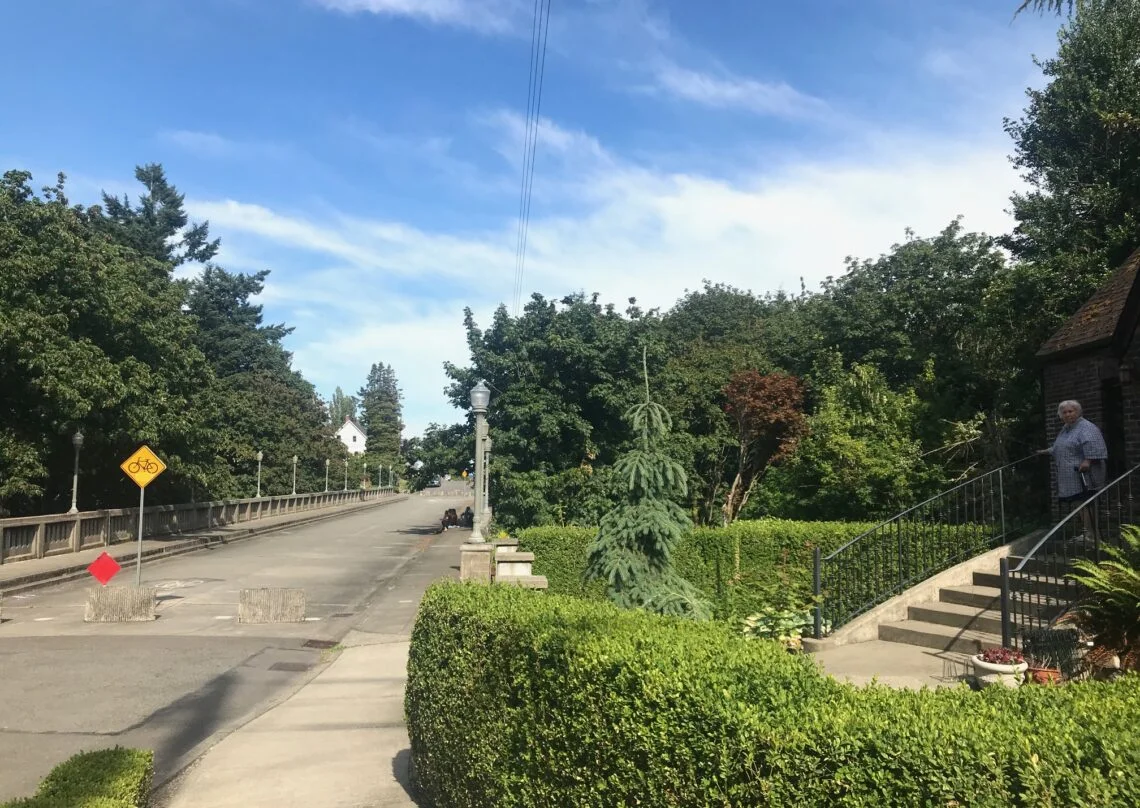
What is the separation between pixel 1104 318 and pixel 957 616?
191 inches

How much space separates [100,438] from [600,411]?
55.0 feet

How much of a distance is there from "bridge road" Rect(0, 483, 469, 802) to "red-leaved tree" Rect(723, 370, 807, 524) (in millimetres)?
9993

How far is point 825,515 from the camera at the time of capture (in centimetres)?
1620

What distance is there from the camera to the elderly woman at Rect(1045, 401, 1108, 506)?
783cm

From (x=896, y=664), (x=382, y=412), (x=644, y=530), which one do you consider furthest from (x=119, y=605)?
(x=382, y=412)

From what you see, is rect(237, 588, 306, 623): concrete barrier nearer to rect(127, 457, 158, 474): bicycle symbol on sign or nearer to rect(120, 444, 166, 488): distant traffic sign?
rect(120, 444, 166, 488): distant traffic sign

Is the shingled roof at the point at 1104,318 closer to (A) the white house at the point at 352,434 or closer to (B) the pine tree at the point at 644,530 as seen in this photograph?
(B) the pine tree at the point at 644,530

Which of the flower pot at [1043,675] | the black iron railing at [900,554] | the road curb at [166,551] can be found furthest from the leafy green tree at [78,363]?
the flower pot at [1043,675]

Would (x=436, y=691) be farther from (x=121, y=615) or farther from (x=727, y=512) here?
(x=727, y=512)

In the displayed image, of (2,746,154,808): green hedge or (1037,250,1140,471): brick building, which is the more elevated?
(1037,250,1140,471): brick building

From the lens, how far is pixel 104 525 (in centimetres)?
2719

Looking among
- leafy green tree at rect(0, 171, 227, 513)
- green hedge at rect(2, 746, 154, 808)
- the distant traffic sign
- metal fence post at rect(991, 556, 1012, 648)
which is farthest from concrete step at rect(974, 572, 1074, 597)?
leafy green tree at rect(0, 171, 227, 513)

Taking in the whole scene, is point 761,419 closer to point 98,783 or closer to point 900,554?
point 900,554

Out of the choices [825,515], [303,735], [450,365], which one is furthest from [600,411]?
[303,735]
